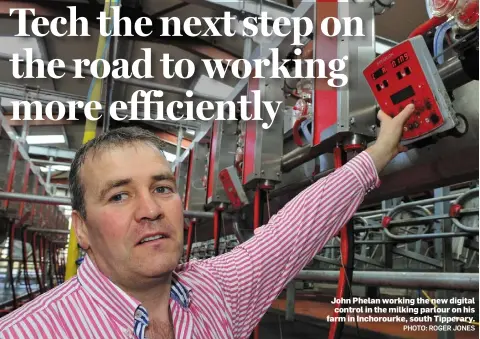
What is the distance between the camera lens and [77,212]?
96cm

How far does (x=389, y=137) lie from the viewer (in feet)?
3.65

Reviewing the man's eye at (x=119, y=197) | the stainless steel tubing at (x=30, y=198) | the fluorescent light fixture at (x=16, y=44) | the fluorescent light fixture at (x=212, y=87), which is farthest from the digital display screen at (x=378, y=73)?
the fluorescent light fixture at (x=16, y=44)

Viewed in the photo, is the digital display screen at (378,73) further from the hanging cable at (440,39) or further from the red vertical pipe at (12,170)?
the red vertical pipe at (12,170)

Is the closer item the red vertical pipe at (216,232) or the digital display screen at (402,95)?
the digital display screen at (402,95)

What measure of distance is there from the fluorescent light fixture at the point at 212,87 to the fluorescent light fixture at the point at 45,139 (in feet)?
17.6

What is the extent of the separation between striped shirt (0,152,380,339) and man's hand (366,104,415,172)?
0.03 m

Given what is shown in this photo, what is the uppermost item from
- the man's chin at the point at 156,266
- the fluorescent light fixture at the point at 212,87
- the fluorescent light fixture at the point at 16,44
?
the fluorescent light fixture at the point at 16,44

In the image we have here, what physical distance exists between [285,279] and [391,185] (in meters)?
0.60

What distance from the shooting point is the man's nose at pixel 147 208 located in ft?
2.81

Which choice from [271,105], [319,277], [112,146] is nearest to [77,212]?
[112,146]

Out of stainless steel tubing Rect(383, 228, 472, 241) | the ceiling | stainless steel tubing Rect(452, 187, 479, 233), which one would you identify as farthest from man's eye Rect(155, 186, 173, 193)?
the ceiling

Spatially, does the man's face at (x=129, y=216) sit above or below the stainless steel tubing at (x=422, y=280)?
above

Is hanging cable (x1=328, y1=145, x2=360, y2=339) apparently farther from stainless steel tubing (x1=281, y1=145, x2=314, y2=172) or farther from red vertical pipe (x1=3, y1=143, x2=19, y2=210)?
red vertical pipe (x1=3, y1=143, x2=19, y2=210)

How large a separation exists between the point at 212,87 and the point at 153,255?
22.9 ft
